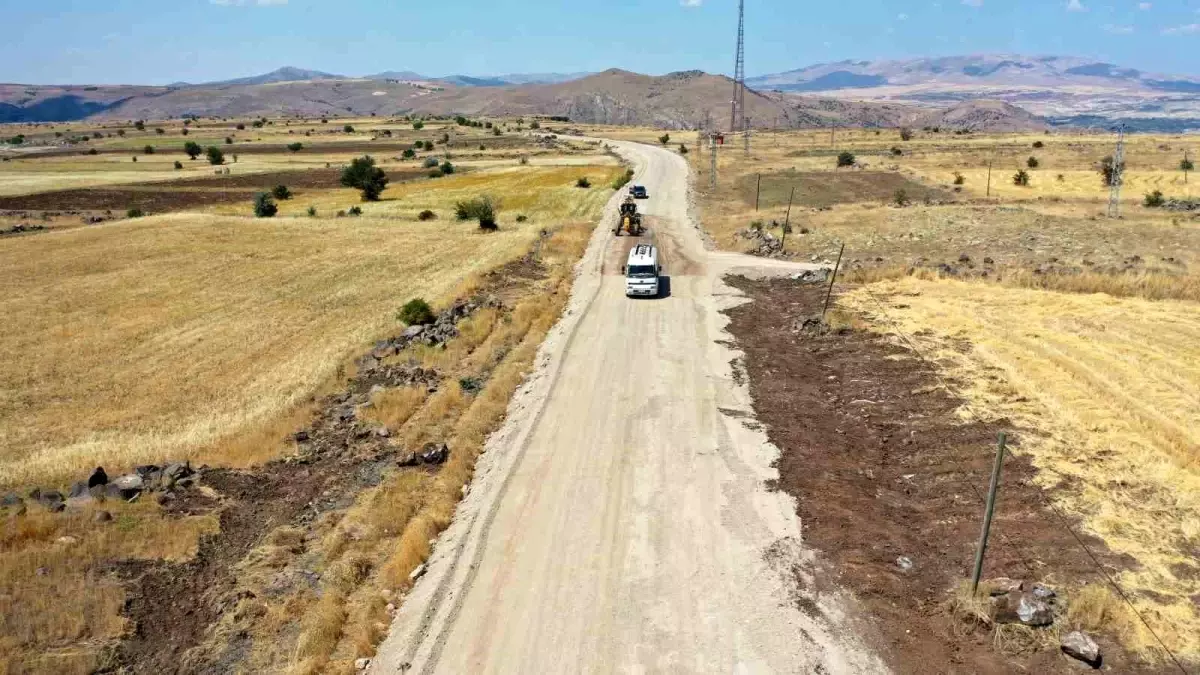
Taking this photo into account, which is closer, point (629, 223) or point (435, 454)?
point (435, 454)

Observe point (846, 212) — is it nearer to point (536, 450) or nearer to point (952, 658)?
point (536, 450)

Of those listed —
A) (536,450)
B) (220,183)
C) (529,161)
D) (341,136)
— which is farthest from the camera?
(341,136)

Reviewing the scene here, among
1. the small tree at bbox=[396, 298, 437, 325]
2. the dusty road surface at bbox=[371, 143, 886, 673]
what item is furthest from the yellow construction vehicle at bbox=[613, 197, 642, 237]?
the dusty road surface at bbox=[371, 143, 886, 673]

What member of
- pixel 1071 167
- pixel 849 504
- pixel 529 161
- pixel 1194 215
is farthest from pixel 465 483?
pixel 529 161

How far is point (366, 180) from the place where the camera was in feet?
261

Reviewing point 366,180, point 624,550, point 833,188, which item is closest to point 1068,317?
point 624,550

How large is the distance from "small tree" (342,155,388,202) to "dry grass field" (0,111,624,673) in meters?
3.78

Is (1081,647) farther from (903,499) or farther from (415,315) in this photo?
(415,315)

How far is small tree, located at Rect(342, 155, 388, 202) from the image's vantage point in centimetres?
7875

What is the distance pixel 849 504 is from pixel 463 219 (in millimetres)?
53874

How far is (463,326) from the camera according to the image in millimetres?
32438

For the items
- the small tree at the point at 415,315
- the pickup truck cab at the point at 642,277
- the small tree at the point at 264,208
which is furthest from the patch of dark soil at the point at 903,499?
the small tree at the point at 264,208

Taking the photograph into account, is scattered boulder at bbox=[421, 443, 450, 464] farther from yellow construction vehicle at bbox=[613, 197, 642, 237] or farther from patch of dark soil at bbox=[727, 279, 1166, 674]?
yellow construction vehicle at bbox=[613, 197, 642, 237]

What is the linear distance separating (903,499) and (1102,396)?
8.31 metres
